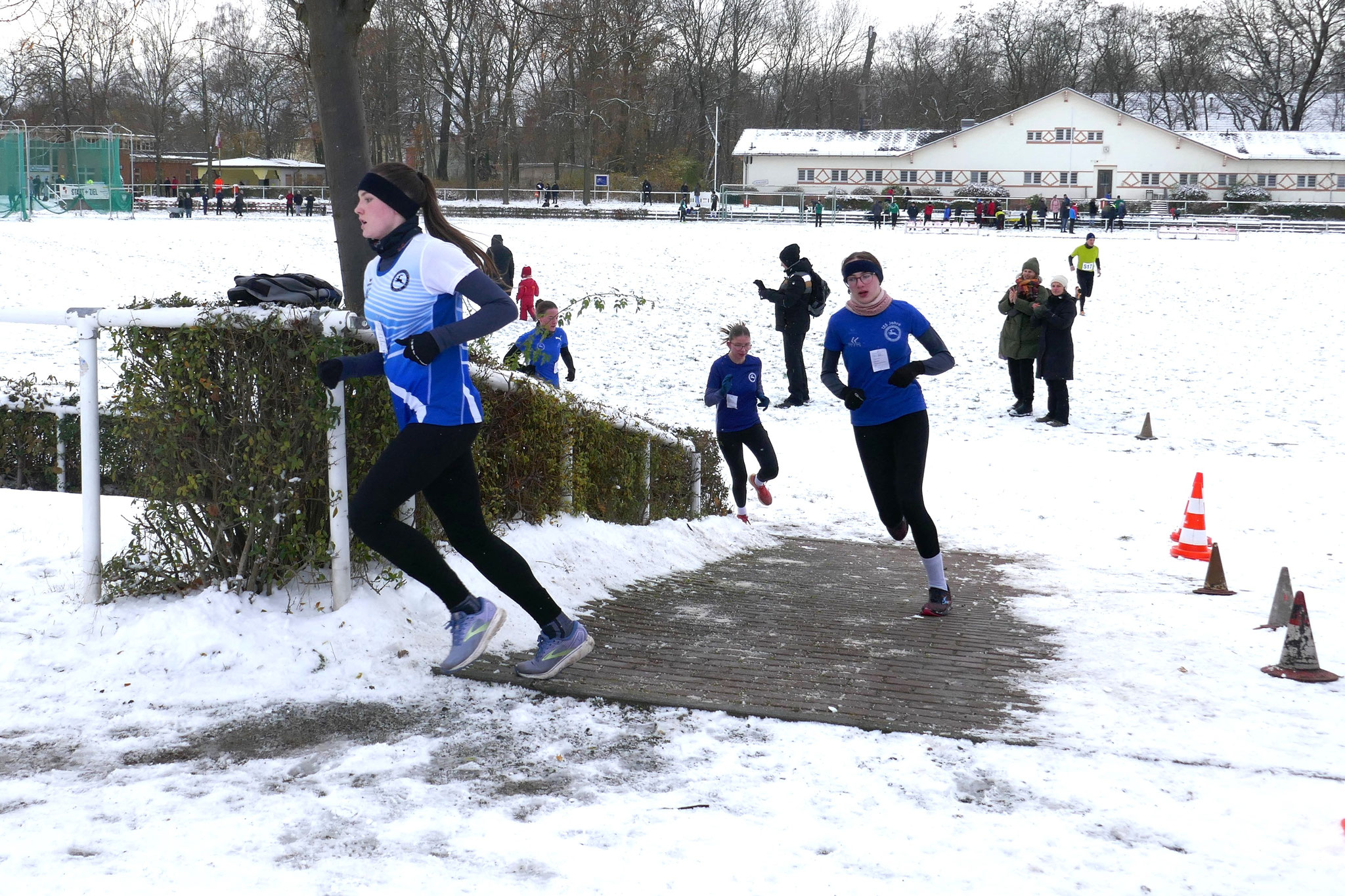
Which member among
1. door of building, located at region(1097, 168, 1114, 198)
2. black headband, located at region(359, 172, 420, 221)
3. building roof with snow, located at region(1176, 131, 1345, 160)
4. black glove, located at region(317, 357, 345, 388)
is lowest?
black glove, located at region(317, 357, 345, 388)

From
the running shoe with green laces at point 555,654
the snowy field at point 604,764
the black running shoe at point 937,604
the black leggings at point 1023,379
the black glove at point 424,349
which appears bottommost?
the black running shoe at point 937,604

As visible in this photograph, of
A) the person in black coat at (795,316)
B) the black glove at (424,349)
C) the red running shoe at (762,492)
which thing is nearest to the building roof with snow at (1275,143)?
the person in black coat at (795,316)

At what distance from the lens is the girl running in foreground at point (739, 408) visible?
9688 mm

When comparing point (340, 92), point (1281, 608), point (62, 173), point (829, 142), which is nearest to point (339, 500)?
point (340, 92)

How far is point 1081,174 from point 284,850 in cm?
7205

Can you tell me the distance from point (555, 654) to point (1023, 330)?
12.4 m

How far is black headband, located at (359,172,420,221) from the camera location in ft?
12.9

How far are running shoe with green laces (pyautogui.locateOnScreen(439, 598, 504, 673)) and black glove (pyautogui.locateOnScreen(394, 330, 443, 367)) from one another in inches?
38.6

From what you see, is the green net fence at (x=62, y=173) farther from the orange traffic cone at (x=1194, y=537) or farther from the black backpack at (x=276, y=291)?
the orange traffic cone at (x=1194, y=537)

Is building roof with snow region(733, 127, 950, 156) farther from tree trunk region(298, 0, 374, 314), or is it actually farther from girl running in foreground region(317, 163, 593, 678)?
girl running in foreground region(317, 163, 593, 678)

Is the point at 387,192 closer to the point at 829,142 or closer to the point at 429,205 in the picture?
the point at 429,205

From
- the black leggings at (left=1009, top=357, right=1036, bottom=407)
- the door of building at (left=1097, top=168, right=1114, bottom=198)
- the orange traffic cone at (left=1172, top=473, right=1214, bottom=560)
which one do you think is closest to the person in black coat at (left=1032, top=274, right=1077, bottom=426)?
the black leggings at (left=1009, top=357, right=1036, bottom=407)

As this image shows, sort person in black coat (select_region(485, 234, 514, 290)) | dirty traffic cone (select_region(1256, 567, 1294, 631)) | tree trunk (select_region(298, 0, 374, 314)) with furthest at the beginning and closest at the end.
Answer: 1. person in black coat (select_region(485, 234, 514, 290))
2. tree trunk (select_region(298, 0, 374, 314))
3. dirty traffic cone (select_region(1256, 567, 1294, 631))

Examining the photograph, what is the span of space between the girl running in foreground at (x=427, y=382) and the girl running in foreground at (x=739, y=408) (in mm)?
5587
